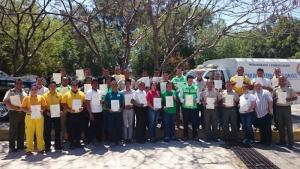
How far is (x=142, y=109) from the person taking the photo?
40.9ft

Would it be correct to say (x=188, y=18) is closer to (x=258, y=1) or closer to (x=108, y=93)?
(x=258, y=1)

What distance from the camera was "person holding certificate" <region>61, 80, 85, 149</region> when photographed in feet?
38.6

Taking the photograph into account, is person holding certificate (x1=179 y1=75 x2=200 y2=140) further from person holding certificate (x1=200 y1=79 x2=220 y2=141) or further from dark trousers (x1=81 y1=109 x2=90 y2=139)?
dark trousers (x1=81 y1=109 x2=90 y2=139)

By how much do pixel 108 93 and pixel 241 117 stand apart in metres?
3.74

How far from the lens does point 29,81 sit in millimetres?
16500

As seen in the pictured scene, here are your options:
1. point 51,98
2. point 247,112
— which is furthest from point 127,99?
point 247,112

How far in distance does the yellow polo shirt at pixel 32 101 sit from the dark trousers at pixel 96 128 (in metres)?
1.41

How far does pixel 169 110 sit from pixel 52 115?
10.5ft

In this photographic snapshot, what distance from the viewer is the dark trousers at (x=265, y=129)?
12.2 meters

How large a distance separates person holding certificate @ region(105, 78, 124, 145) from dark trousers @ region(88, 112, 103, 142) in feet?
0.79

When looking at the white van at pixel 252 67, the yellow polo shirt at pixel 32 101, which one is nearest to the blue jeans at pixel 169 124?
the yellow polo shirt at pixel 32 101

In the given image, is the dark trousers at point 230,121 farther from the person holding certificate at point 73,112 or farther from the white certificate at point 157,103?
the person holding certificate at point 73,112

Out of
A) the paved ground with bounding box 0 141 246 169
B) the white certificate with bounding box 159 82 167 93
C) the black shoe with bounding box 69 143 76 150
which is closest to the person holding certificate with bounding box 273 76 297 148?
the paved ground with bounding box 0 141 246 169

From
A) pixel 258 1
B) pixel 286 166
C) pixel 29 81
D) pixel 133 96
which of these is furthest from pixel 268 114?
pixel 29 81
